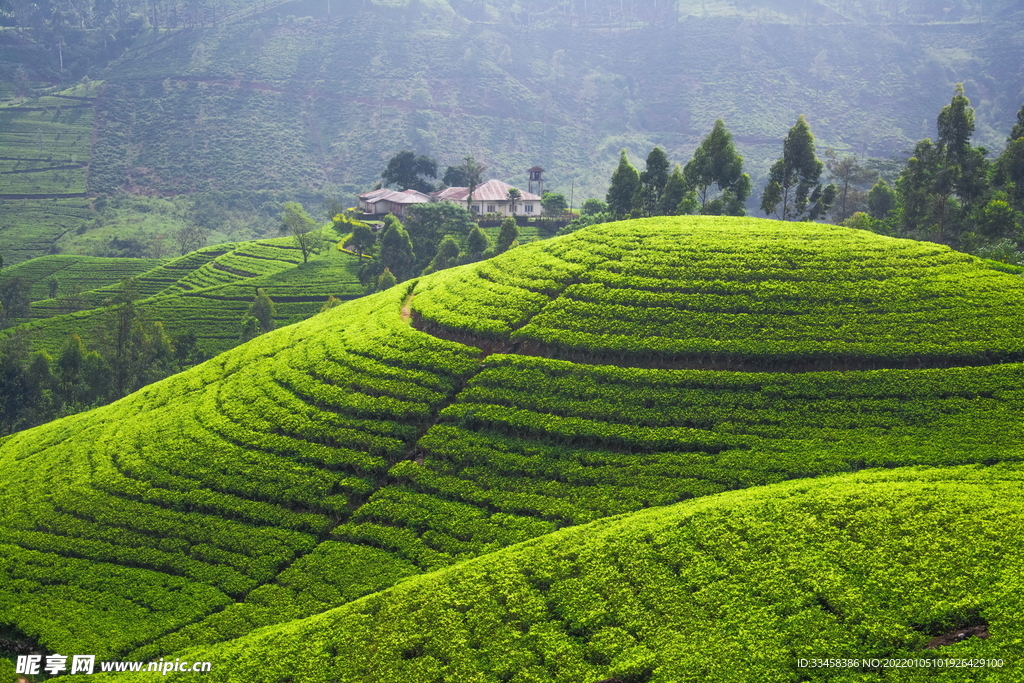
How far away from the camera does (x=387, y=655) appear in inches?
921

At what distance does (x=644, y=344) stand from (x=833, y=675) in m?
18.8

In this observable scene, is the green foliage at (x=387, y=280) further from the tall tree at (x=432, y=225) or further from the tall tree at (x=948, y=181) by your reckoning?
the tall tree at (x=948, y=181)

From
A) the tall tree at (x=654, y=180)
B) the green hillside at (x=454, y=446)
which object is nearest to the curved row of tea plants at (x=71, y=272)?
the green hillside at (x=454, y=446)

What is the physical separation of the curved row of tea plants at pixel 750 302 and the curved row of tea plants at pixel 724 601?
27.4 ft

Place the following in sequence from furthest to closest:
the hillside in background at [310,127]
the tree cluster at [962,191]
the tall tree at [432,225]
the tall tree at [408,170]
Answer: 1. the hillside in background at [310,127]
2. the tall tree at [408,170]
3. the tall tree at [432,225]
4. the tree cluster at [962,191]

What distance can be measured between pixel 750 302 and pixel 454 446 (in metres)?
16.5

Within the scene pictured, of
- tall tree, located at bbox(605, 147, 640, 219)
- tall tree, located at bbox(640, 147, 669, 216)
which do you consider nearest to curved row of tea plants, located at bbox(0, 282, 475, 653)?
tall tree, located at bbox(605, 147, 640, 219)

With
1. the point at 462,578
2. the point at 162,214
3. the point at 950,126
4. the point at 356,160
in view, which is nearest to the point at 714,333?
the point at 462,578

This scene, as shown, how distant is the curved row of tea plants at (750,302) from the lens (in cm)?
3434

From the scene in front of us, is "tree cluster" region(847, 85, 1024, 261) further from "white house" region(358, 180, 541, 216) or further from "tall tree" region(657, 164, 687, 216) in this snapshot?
"white house" region(358, 180, 541, 216)

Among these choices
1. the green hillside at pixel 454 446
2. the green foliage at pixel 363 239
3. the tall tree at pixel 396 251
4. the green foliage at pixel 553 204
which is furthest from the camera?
the green foliage at pixel 553 204

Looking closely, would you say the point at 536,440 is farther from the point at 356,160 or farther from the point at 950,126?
the point at 356,160

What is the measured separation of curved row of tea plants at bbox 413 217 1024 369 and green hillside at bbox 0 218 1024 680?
187 mm

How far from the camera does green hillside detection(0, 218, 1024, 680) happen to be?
28500 mm
